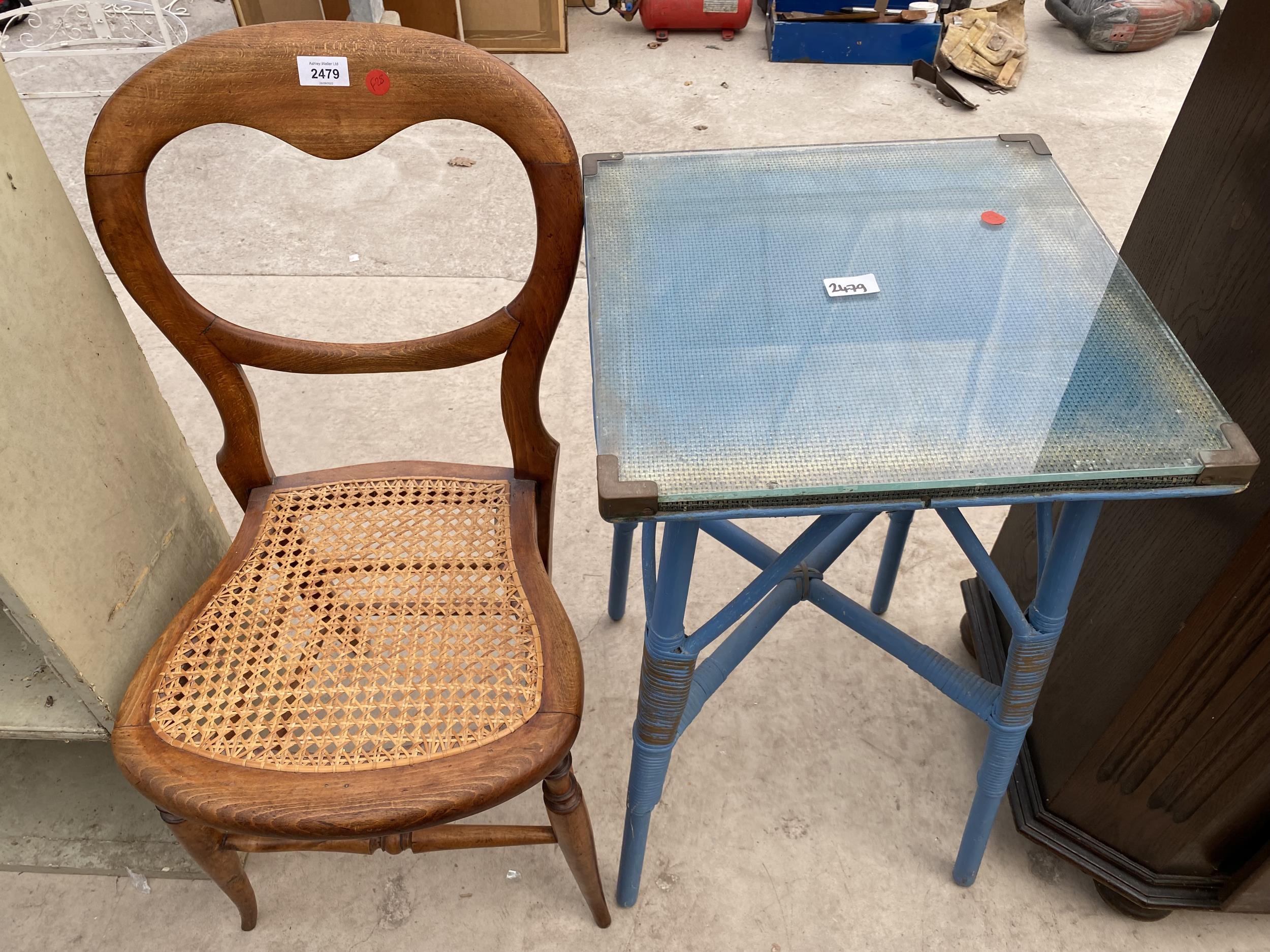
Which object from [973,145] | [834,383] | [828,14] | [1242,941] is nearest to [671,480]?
[834,383]

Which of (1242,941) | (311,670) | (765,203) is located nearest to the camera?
(311,670)

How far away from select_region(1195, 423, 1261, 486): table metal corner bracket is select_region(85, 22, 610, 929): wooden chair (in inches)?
28.7

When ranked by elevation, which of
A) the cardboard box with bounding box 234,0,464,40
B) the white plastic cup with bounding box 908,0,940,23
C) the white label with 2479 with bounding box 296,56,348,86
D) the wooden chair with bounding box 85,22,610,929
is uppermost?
the white label with 2479 with bounding box 296,56,348,86

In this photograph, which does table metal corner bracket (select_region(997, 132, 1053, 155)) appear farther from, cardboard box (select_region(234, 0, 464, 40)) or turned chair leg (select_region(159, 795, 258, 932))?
cardboard box (select_region(234, 0, 464, 40))

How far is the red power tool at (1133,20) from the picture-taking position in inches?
166

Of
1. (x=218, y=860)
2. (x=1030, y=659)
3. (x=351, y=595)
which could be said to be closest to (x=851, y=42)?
(x=1030, y=659)

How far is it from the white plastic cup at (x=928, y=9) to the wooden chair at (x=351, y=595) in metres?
3.51

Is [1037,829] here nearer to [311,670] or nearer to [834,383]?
[834,383]

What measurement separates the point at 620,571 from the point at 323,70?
1018mm

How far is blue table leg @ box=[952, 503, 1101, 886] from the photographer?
1093 mm

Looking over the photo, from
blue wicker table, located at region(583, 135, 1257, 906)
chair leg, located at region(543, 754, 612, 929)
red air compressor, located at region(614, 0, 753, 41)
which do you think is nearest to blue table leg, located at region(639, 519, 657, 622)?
blue wicker table, located at region(583, 135, 1257, 906)

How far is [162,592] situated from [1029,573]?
4.58 feet

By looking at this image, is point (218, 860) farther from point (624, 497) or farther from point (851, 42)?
point (851, 42)

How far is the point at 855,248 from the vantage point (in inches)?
47.4
